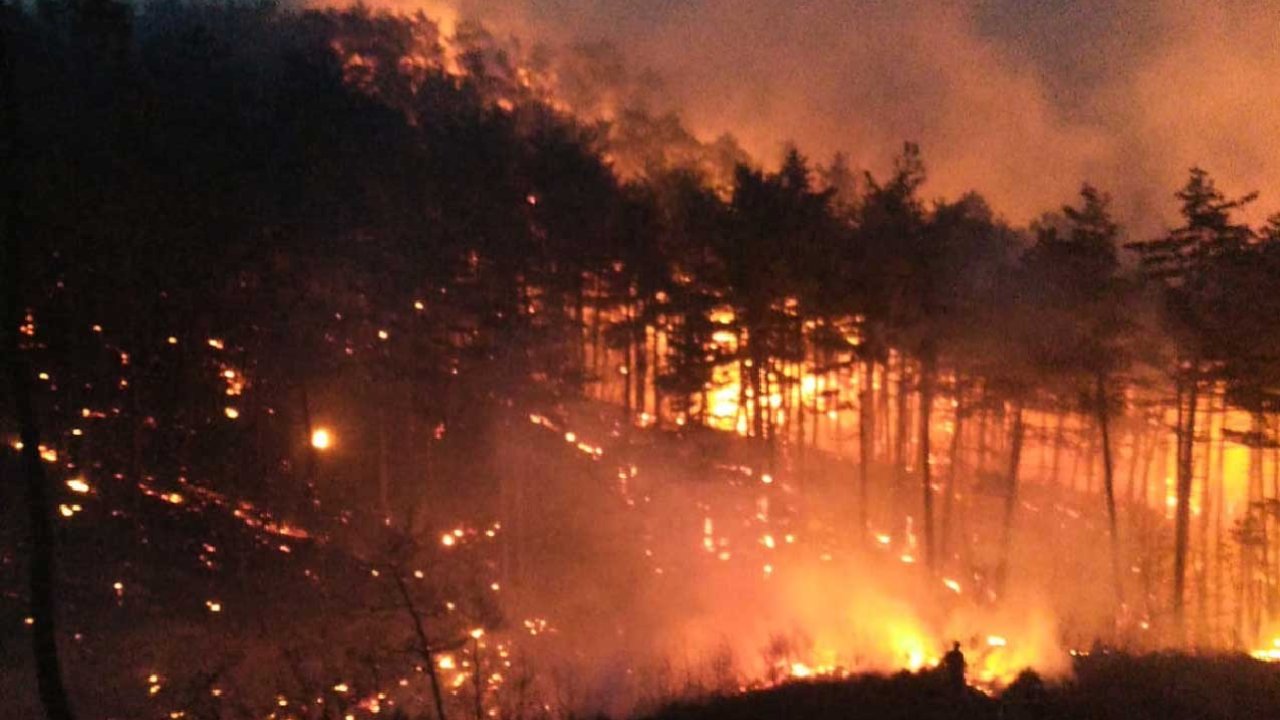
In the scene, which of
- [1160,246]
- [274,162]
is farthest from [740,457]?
[274,162]

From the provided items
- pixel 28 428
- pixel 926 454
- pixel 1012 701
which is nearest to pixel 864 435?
pixel 926 454

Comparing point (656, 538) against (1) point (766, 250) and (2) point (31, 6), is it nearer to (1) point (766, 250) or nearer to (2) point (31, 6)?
(1) point (766, 250)

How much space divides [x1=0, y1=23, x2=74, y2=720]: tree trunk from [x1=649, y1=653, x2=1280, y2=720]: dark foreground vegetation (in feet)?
24.1

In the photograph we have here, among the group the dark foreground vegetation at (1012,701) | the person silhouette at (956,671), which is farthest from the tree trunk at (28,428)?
the person silhouette at (956,671)

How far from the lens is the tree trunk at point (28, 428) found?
11.8 metres

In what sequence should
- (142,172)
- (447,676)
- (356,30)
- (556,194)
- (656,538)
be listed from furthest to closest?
1. (356,30)
2. (556,194)
3. (656,538)
4. (142,172)
5. (447,676)

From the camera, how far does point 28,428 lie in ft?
39.2

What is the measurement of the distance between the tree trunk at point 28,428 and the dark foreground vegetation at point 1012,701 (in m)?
7.35

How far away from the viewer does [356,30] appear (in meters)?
73.6

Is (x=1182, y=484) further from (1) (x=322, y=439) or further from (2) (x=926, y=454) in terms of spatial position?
(1) (x=322, y=439)

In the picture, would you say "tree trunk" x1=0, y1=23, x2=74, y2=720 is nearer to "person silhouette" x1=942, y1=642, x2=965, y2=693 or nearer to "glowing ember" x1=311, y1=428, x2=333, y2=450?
"person silhouette" x1=942, y1=642, x2=965, y2=693

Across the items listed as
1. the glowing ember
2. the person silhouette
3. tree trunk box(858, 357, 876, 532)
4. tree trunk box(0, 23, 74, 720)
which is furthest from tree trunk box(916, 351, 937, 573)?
tree trunk box(0, 23, 74, 720)

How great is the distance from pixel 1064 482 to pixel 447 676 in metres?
40.6

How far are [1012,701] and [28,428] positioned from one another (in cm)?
1229
